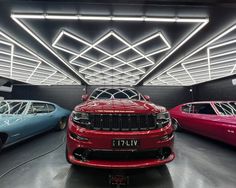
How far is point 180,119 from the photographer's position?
16.6 feet

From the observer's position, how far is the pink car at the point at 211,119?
3221 millimetres

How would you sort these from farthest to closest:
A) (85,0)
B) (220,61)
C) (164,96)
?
(164,96) < (220,61) < (85,0)

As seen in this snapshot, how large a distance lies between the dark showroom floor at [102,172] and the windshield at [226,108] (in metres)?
1.01

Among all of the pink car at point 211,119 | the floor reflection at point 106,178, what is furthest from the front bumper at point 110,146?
the pink car at point 211,119

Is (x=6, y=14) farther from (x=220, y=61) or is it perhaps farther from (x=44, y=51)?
(x=220, y=61)

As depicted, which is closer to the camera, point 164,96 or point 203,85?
point 203,85

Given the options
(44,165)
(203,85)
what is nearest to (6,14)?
(44,165)

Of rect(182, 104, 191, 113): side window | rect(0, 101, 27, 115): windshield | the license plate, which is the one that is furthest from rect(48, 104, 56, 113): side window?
rect(182, 104, 191, 113): side window

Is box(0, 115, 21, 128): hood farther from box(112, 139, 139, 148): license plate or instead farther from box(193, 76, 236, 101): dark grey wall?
box(193, 76, 236, 101): dark grey wall

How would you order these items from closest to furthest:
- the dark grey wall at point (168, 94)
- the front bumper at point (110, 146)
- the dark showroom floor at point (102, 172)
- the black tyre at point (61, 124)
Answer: the front bumper at point (110, 146), the dark showroom floor at point (102, 172), the black tyre at point (61, 124), the dark grey wall at point (168, 94)

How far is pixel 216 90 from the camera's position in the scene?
450 inches

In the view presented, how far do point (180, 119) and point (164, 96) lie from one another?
30.4 ft

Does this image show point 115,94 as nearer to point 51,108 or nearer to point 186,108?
point 51,108

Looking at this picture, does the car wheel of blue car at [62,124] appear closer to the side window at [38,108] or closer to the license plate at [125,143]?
the side window at [38,108]
